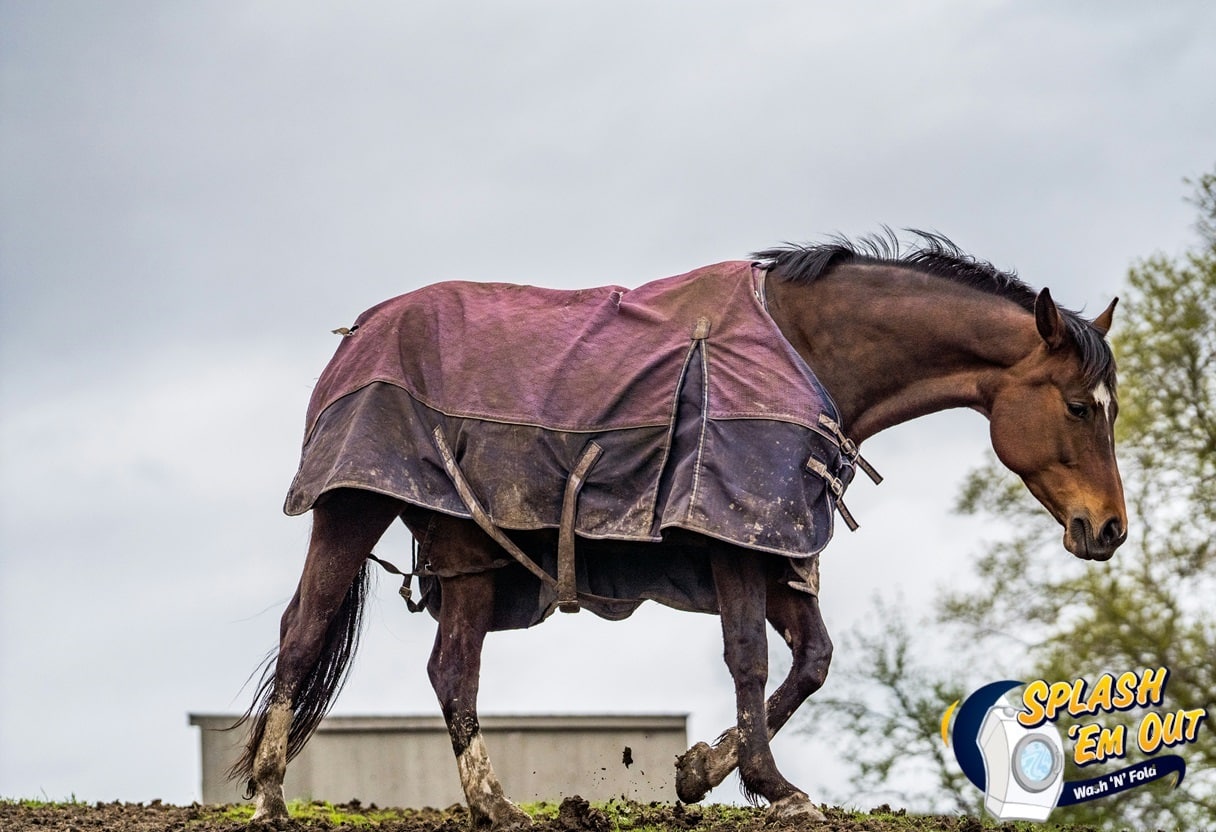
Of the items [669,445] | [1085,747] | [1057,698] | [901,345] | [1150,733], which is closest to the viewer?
[669,445]

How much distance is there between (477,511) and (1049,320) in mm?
2788

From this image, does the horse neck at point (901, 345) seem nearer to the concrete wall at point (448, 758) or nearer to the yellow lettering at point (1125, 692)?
the yellow lettering at point (1125, 692)

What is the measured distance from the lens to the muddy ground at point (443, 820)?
6.67 metres

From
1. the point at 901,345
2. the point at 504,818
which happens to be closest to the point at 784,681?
the point at 504,818

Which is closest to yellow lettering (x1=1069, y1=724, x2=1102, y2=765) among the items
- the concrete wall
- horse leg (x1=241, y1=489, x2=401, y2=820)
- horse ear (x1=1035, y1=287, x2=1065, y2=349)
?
horse ear (x1=1035, y1=287, x2=1065, y2=349)

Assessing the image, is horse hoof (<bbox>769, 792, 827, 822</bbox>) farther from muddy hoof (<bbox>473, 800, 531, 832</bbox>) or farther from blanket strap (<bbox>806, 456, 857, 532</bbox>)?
blanket strap (<bbox>806, 456, 857, 532</bbox>)

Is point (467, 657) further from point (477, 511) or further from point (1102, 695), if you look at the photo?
point (1102, 695)

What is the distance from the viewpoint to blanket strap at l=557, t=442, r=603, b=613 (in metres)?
6.62

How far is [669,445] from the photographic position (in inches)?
258

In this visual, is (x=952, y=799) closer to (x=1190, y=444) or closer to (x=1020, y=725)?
(x=1190, y=444)

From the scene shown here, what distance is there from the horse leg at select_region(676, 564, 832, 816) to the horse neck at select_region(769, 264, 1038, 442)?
864mm

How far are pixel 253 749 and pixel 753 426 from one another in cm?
291

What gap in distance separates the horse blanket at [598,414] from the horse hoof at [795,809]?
110 cm

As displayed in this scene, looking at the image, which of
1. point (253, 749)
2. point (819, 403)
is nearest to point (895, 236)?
point (819, 403)
